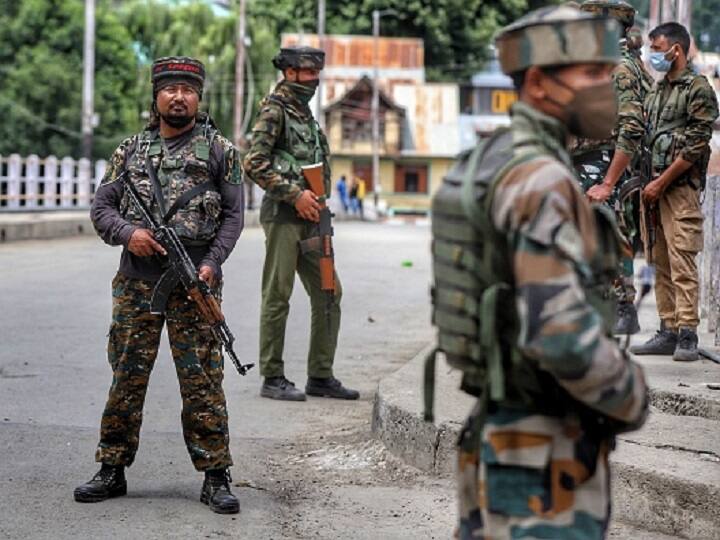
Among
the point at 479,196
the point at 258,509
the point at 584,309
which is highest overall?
the point at 479,196

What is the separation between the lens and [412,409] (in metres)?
6.62

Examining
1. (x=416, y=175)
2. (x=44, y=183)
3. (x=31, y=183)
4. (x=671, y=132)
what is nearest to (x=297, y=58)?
(x=671, y=132)

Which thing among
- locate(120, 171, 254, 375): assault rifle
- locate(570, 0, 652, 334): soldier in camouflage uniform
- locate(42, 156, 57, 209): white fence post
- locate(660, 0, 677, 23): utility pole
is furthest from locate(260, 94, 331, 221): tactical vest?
locate(42, 156, 57, 209): white fence post

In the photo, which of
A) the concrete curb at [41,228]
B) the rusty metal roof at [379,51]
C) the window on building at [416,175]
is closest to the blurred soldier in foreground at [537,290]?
the concrete curb at [41,228]

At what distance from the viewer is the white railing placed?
103ft

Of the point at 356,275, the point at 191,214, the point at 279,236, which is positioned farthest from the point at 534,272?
the point at 356,275

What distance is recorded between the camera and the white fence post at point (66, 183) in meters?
34.0

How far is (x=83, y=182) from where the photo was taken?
35125 mm

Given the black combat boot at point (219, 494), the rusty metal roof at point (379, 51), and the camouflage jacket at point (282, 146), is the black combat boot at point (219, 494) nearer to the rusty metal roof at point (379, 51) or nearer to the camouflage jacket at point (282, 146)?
the camouflage jacket at point (282, 146)

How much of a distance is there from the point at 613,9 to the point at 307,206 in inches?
78.1

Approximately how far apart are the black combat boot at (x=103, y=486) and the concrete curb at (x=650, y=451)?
142cm

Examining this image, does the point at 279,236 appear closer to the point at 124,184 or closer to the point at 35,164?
the point at 124,184

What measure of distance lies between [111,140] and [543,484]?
46.6 metres

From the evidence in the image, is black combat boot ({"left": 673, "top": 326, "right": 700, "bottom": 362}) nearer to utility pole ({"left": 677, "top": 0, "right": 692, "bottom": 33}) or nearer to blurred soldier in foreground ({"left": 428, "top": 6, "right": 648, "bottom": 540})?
blurred soldier in foreground ({"left": 428, "top": 6, "right": 648, "bottom": 540})
